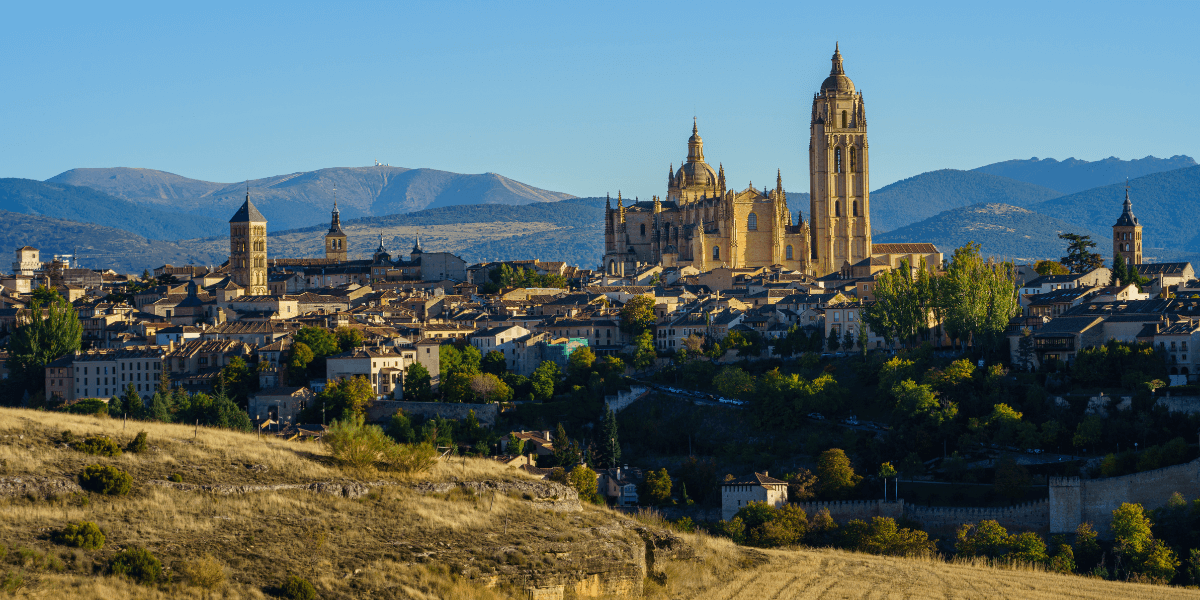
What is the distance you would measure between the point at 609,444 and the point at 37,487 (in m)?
38.6

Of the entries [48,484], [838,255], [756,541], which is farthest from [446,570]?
[838,255]

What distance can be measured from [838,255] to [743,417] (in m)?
60.3

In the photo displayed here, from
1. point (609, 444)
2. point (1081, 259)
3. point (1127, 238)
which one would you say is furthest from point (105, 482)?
point (1081, 259)

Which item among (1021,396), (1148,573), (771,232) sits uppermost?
(771,232)

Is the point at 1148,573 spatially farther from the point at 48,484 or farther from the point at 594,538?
the point at 48,484

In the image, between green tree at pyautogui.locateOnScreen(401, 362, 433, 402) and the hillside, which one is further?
green tree at pyautogui.locateOnScreen(401, 362, 433, 402)

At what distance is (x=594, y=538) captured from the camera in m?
37.2

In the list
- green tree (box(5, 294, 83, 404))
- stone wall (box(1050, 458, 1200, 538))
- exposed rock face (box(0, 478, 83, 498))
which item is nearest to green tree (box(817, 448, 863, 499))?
stone wall (box(1050, 458, 1200, 538))

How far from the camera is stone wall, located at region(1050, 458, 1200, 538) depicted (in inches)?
2202

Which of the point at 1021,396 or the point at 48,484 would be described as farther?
the point at 1021,396

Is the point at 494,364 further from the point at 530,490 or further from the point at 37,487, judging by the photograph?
the point at 37,487

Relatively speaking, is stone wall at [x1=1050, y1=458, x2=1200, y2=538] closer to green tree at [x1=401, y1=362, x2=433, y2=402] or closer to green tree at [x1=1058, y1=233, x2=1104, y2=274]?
green tree at [x1=401, y1=362, x2=433, y2=402]

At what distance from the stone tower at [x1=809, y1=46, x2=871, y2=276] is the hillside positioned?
291 feet

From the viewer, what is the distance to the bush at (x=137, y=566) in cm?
3028
